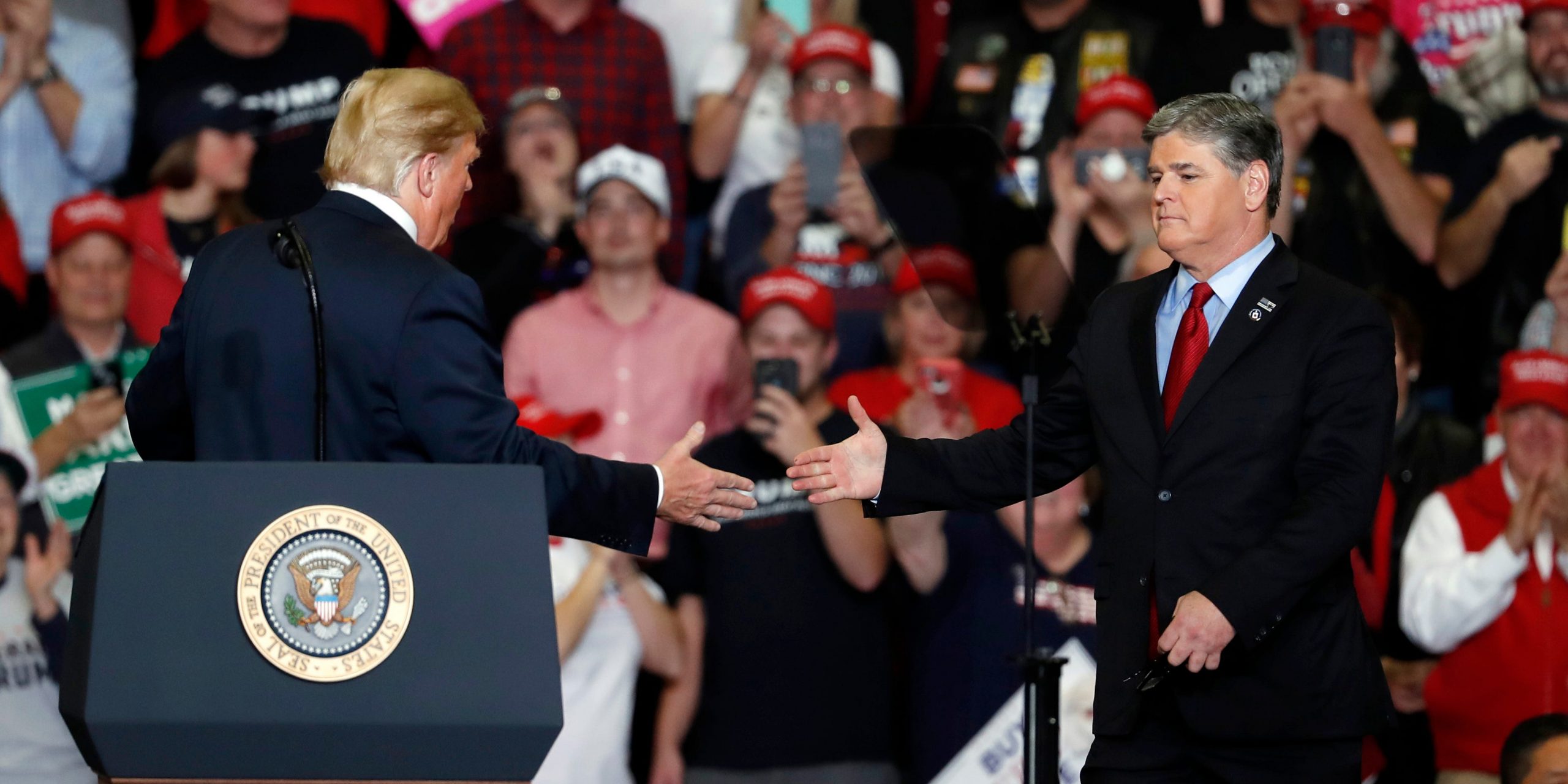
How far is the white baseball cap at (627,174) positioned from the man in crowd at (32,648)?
1852 millimetres

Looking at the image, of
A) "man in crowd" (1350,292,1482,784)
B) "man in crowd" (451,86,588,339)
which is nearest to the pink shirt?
"man in crowd" (451,86,588,339)

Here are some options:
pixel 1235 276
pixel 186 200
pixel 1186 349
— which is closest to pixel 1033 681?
pixel 1186 349

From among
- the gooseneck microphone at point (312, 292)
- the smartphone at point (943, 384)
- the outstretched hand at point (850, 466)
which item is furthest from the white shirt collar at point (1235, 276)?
the smartphone at point (943, 384)

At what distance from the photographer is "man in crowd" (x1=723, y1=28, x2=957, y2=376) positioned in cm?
551

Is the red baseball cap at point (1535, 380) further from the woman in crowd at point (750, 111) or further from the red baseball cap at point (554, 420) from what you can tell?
the red baseball cap at point (554, 420)

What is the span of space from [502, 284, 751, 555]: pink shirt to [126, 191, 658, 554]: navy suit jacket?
2.59 metres

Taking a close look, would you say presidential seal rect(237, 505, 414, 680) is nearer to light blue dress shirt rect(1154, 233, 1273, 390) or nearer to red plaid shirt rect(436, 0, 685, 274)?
light blue dress shirt rect(1154, 233, 1273, 390)

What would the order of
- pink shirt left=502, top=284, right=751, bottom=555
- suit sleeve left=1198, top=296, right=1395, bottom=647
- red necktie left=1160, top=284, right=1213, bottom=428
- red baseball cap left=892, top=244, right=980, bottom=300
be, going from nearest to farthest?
suit sleeve left=1198, top=296, right=1395, bottom=647 → red necktie left=1160, top=284, right=1213, bottom=428 → red baseball cap left=892, top=244, right=980, bottom=300 → pink shirt left=502, top=284, right=751, bottom=555

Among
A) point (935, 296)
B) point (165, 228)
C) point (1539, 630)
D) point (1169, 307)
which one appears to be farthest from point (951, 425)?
point (165, 228)

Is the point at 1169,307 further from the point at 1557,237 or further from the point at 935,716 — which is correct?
the point at 1557,237

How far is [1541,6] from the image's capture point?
5570mm

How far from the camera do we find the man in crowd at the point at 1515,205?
557 centimetres

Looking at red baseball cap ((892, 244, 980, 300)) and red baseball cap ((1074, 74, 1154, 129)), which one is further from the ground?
red baseball cap ((1074, 74, 1154, 129))

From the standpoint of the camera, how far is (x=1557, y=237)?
5586 mm
